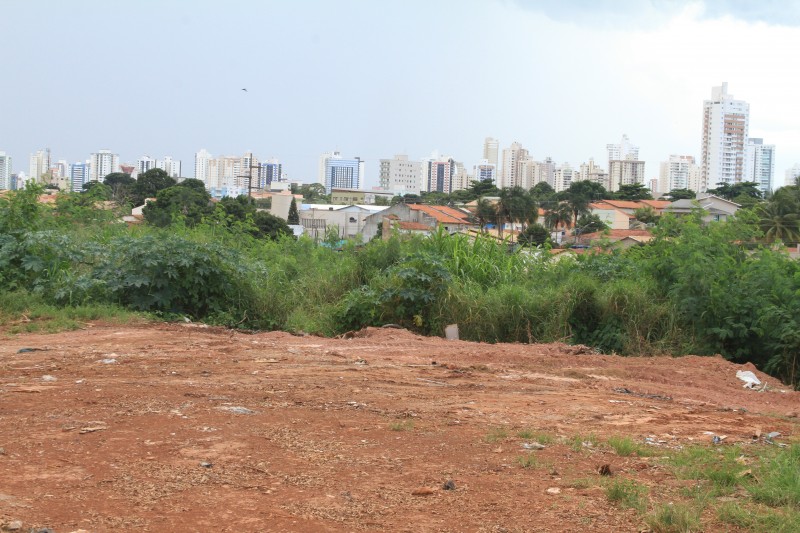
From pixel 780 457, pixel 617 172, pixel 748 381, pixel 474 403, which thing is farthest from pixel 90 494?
pixel 617 172

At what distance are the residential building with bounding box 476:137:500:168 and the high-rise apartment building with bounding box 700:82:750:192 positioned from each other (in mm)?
51158

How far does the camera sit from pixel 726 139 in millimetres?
149750

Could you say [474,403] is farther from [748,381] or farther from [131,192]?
[131,192]

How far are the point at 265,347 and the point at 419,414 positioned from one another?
3811 millimetres

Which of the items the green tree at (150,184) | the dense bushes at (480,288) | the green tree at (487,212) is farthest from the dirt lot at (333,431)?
the green tree at (487,212)

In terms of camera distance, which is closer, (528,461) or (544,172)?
(528,461)

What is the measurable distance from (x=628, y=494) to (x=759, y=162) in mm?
166736

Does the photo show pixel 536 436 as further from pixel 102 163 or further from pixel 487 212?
pixel 102 163

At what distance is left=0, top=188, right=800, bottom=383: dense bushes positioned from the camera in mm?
10703

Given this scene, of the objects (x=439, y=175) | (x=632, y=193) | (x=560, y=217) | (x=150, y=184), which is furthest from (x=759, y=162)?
(x=150, y=184)

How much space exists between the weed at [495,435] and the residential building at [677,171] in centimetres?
17945

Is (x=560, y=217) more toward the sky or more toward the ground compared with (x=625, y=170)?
more toward the ground

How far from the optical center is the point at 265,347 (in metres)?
9.37

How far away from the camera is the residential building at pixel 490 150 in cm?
18775
